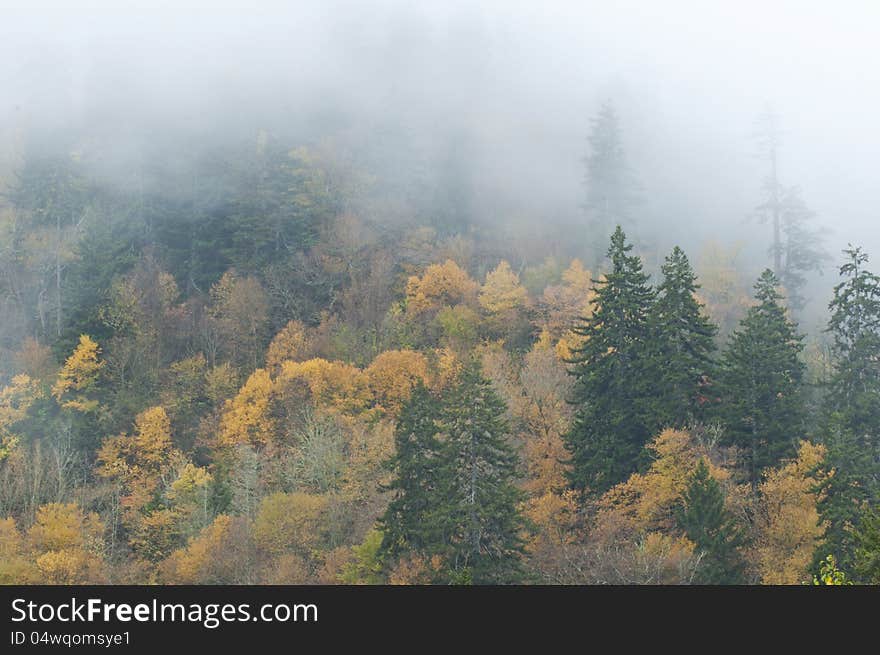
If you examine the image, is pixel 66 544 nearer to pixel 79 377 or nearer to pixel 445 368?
pixel 79 377

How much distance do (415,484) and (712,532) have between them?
44.5 ft

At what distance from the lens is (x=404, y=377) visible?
61812 mm

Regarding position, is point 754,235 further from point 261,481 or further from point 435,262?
point 261,481

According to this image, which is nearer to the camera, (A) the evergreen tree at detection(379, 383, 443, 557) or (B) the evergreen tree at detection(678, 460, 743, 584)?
(B) the evergreen tree at detection(678, 460, 743, 584)

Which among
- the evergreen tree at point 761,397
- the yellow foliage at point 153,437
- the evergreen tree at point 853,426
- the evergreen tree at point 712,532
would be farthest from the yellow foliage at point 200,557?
the evergreen tree at point 853,426

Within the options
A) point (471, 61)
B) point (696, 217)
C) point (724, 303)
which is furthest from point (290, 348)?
point (471, 61)

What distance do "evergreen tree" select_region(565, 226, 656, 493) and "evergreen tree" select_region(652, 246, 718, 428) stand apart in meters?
0.73

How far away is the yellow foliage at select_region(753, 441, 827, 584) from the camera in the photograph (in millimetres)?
35562

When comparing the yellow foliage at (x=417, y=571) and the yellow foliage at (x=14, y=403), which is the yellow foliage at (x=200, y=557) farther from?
the yellow foliage at (x=14, y=403)

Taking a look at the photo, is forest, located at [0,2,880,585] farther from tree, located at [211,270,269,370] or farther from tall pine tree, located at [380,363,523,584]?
tree, located at [211,270,269,370]

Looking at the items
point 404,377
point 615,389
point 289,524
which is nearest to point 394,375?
point 404,377

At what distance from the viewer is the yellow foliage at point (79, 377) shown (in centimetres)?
6975

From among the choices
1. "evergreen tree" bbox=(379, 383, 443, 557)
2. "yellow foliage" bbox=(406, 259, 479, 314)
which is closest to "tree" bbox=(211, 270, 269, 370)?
"yellow foliage" bbox=(406, 259, 479, 314)

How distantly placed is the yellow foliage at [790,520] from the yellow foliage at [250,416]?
3538cm
